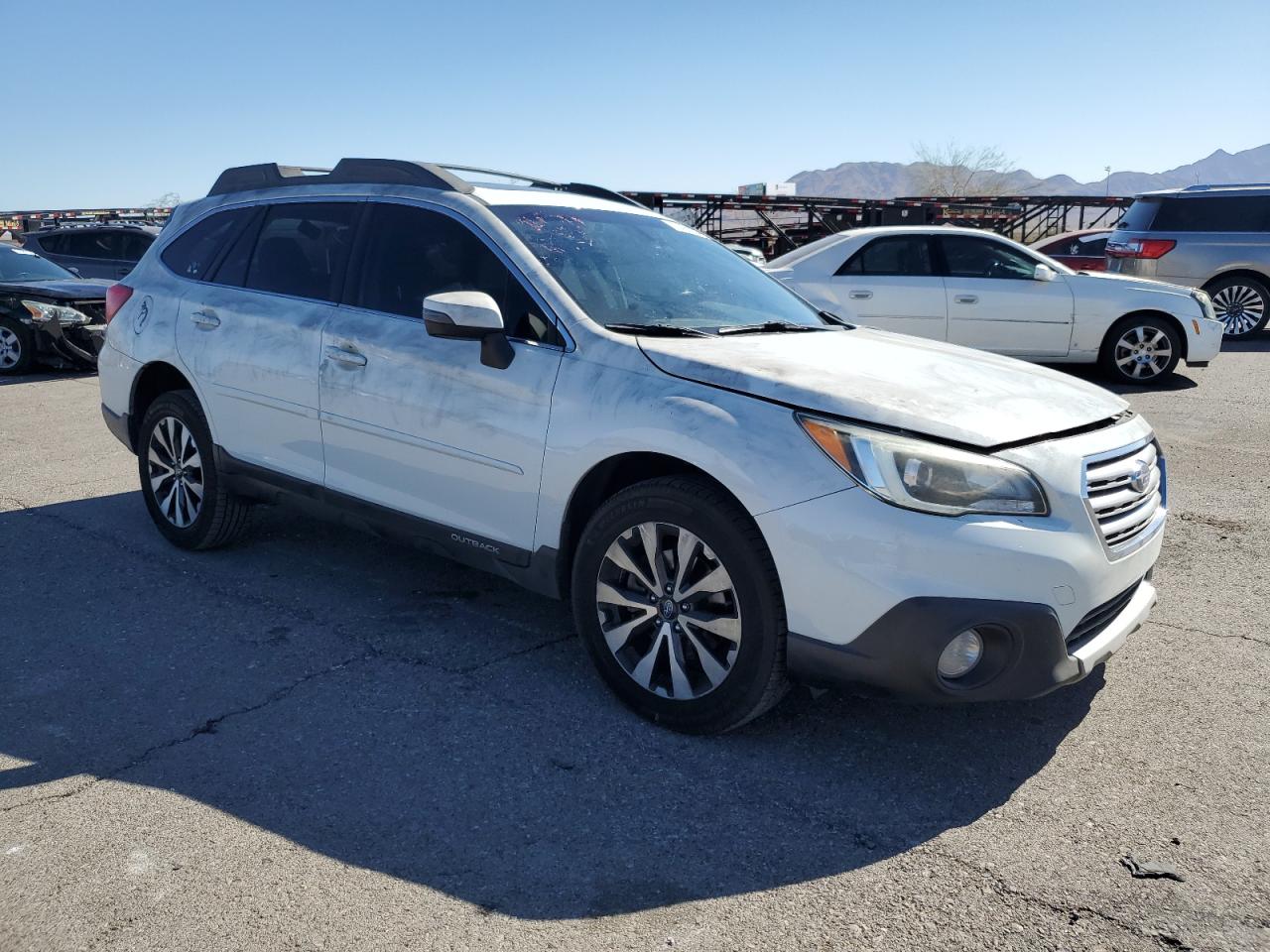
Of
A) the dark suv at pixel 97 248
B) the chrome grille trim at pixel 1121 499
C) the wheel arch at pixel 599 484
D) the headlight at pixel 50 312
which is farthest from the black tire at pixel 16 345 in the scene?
A: the chrome grille trim at pixel 1121 499

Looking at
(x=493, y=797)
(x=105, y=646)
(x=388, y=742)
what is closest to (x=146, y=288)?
(x=105, y=646)

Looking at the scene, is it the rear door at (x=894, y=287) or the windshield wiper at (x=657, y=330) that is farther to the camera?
the rear door at (x=894, y=287)

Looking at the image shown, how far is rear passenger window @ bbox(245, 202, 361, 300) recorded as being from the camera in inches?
183

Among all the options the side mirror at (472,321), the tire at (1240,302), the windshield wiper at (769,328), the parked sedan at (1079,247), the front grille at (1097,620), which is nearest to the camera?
the front grille at (1097,620)

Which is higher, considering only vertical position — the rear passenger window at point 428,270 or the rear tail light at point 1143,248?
the rear tail light at point 1143,248

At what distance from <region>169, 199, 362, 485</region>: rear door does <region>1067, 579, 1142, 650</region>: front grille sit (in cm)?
306

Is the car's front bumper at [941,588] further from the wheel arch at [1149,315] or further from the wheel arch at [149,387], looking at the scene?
the wheel arch at [1149,315]

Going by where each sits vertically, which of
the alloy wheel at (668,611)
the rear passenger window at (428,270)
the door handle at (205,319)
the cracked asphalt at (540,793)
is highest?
the rear passenger window at (428,270)

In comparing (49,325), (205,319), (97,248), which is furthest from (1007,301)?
(97,248)

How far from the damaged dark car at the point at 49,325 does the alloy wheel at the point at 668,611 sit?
414 inches

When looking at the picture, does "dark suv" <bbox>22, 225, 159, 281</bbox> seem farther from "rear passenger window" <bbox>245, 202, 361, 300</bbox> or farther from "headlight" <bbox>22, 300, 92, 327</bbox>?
"rear passenger window" <bbox>245, 202, 361, 300</bbox>

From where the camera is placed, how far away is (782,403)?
3.23 m

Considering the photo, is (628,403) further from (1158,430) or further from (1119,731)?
(1158,430)

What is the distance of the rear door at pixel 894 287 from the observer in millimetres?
10445
